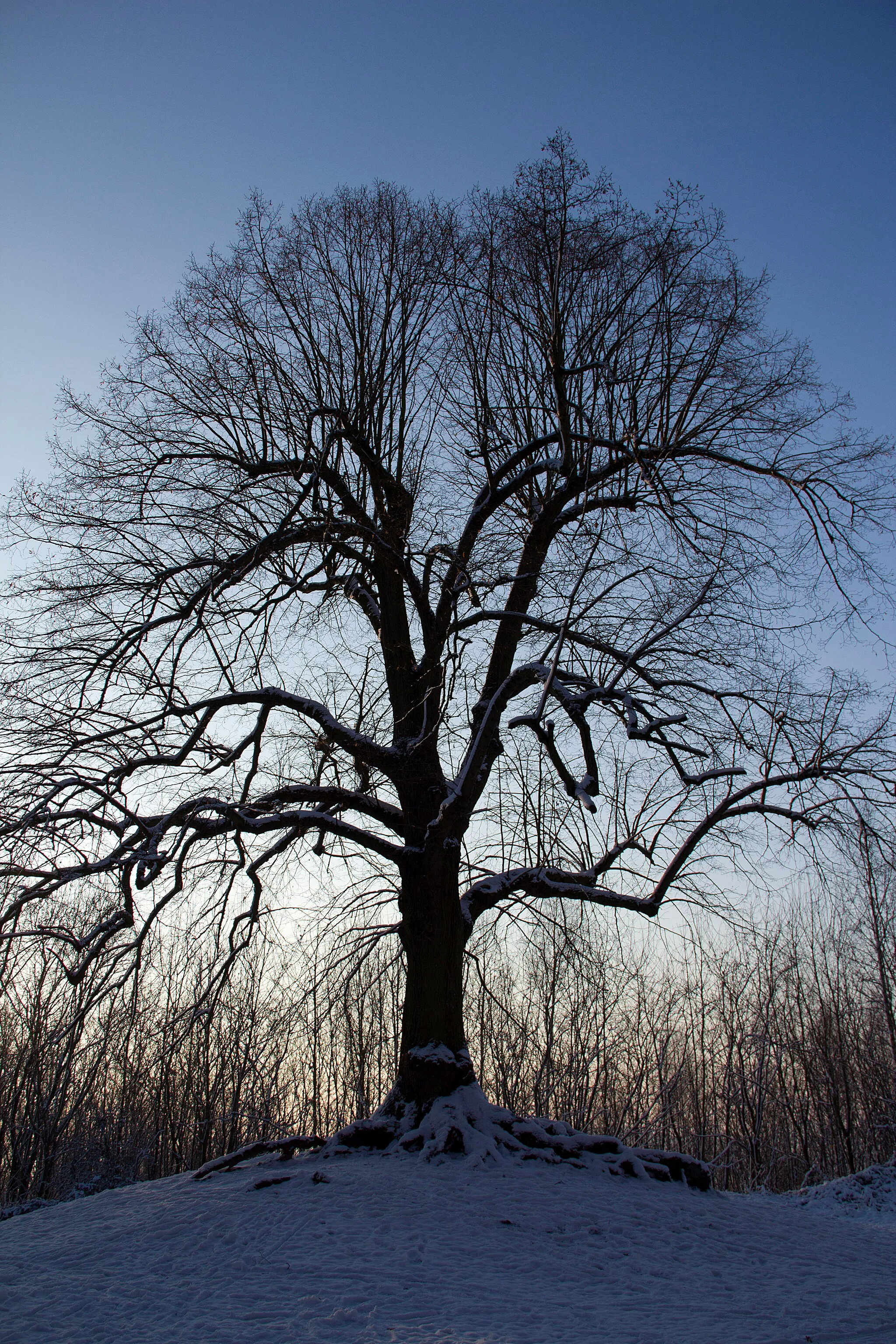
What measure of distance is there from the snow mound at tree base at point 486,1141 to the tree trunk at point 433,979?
154 millimetres

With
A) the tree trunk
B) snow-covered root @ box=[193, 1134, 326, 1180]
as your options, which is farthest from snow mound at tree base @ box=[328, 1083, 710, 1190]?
snow-covered root @ box=[193, 1134, 326, 1180]

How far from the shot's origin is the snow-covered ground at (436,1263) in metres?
3.87

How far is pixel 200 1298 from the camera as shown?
167 inches

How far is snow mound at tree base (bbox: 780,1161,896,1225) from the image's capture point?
7785mm

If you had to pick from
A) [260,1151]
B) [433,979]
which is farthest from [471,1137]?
[260,1151]

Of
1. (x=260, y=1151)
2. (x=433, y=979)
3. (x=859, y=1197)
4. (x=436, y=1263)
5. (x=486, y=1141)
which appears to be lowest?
(x=859, y=1197)

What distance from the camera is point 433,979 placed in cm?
732

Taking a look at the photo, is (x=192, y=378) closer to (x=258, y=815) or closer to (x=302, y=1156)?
(x=258, y=815)

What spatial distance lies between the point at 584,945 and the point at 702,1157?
42.5ft

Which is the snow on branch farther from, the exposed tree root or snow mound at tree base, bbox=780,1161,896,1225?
snow mound at tree base, bbox=780,1161,896,1225

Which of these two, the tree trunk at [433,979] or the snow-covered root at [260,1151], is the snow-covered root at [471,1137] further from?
the snow-covered root at [260,1151]

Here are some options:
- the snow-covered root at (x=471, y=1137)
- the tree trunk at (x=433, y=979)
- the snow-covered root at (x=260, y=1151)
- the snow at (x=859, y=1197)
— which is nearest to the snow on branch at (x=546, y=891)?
the tree trunk at (x=433, y=979)

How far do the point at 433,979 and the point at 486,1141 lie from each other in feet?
4.36

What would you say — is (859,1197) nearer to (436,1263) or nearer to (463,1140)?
(463,1140)
